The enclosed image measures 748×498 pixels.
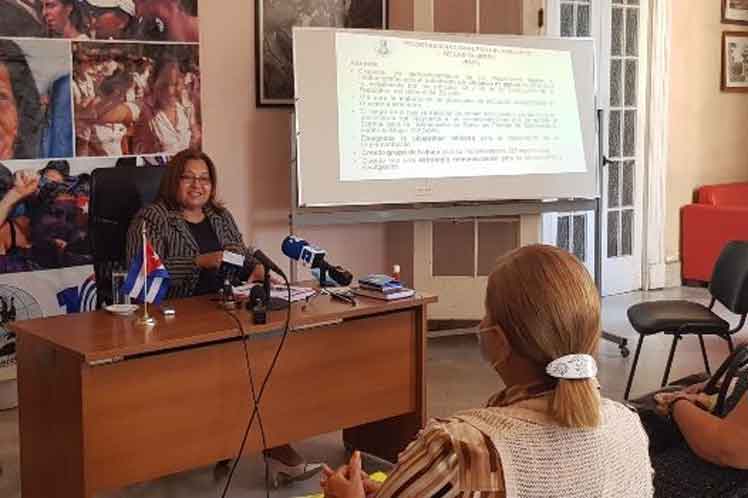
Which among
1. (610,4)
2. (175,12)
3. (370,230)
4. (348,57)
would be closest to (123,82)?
(175,12)

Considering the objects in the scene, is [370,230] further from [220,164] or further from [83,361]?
[83,361]

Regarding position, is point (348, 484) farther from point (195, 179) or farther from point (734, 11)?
point (734, 11)

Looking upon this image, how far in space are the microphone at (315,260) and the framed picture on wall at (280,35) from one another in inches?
72.5

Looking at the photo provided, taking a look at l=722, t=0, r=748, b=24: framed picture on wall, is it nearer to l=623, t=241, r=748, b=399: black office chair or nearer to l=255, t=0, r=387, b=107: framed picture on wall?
l=255, t=0, r=387, b=107: framed picture on wall

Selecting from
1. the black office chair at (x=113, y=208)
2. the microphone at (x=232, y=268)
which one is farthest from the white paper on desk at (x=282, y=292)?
the black office chair at (x=113, y=208)

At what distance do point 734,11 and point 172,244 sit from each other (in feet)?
18.9

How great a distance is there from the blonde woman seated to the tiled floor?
84.4 inches

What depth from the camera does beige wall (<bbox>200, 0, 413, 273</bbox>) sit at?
5.05 m

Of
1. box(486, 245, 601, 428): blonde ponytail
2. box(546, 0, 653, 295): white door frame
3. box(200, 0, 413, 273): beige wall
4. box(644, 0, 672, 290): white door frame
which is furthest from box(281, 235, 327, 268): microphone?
box(644, 0, 672, 290): white door frame

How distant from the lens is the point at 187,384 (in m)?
3.06

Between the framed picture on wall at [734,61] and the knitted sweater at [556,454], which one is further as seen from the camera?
the framed picture on wall at [734,61]

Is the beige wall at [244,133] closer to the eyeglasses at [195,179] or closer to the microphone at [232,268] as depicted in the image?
the eyeglasses at [195,179]

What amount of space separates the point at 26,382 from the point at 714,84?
6252 mm

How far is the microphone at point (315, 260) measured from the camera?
3393 mm
